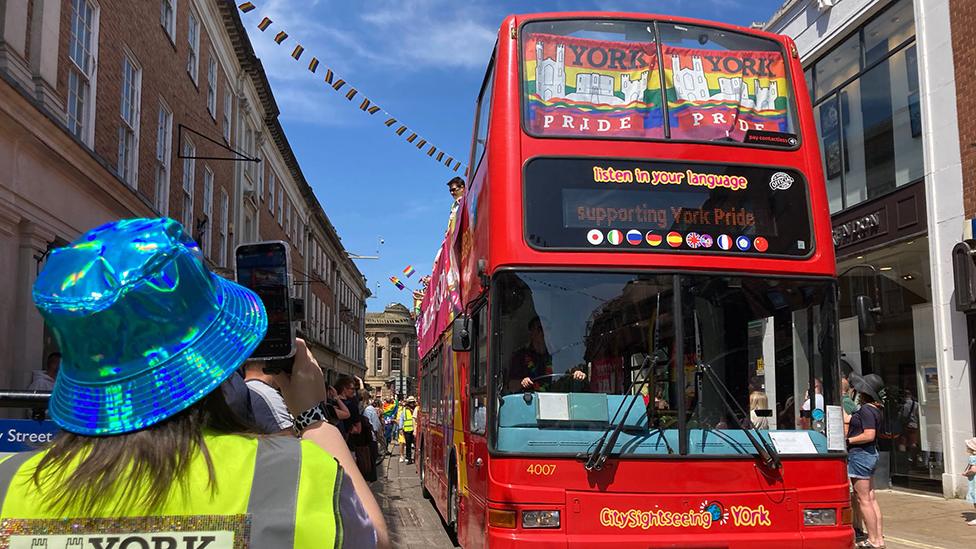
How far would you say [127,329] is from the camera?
4.42 ft

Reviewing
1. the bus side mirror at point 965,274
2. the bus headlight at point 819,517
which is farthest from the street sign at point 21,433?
the bus side mirror at point 965,274

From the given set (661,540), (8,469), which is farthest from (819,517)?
(8,469)

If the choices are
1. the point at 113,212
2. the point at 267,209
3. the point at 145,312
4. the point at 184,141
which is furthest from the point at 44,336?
the point at 267,209

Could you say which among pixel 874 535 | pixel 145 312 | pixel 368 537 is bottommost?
pixel 874 535

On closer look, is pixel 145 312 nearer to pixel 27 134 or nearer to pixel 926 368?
pixel 27 134

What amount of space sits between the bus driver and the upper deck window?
1563mm

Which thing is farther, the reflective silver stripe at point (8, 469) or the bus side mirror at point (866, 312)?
the bus side mirror at point (866, 312)

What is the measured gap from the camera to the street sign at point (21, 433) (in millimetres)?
3514

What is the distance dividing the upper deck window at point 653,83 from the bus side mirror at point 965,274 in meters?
6.89

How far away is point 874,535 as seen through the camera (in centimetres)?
809

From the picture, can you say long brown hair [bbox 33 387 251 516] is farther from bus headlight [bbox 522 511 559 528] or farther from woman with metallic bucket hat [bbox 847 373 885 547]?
woman with metallic bucket hat [bbox 847 373 885 547]

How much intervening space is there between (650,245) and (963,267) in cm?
835

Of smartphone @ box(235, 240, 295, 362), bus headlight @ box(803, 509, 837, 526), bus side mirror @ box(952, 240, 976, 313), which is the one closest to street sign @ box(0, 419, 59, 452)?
smartphone @ box(235, 240, 295, 362)

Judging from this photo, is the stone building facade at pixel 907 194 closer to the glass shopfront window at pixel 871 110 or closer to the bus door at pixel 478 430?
the glass shopfront window at pixel 871 110
